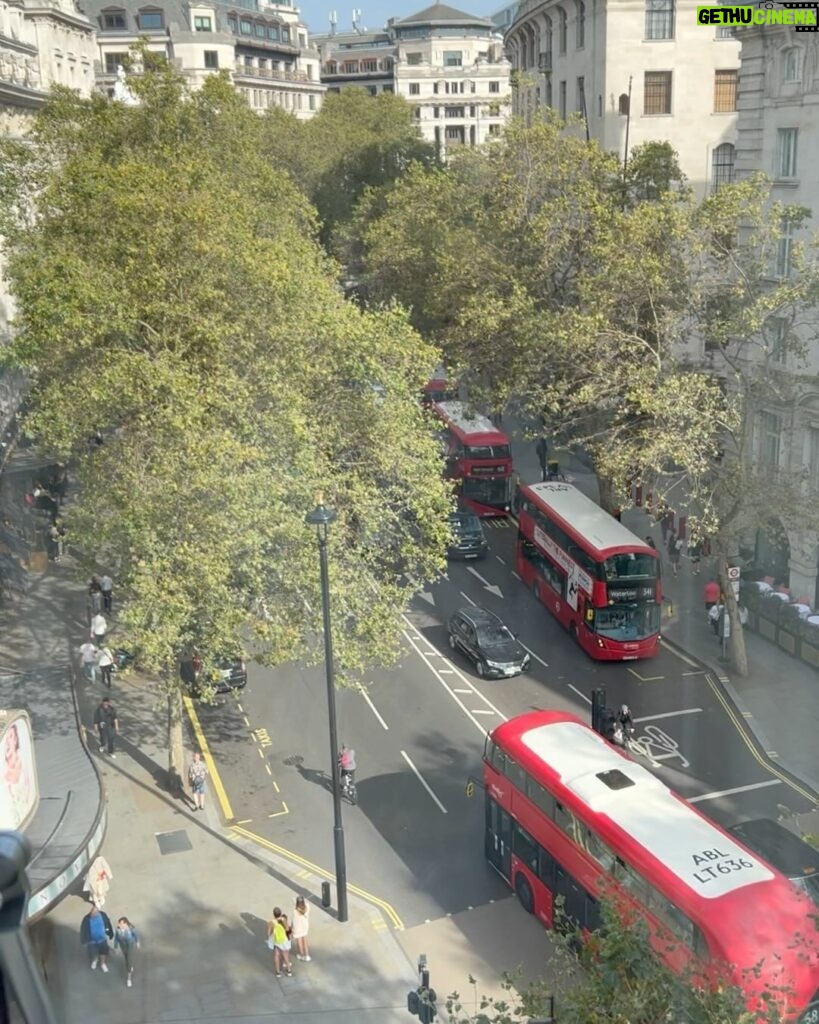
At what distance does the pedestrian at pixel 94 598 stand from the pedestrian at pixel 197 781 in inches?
337

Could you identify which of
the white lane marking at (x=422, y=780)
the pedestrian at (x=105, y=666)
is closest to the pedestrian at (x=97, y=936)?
the white lane marking at (x=422, y=780)

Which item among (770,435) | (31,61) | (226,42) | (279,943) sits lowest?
(279,943)

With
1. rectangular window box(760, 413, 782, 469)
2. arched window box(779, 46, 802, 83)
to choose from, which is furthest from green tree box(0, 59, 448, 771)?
arched window box(779, 46, 802, 83)

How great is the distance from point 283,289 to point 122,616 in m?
7.36

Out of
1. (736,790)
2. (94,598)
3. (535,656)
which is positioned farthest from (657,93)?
(736,790)

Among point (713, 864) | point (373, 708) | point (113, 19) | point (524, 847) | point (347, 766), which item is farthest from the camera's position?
point (113, 19)

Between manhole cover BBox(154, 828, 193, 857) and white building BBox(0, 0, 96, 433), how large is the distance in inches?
733

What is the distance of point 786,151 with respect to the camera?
95.8ft

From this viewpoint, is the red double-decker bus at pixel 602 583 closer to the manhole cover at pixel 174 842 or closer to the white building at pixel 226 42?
the manhole cover at pixel 174 842

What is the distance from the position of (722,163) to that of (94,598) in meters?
30.9

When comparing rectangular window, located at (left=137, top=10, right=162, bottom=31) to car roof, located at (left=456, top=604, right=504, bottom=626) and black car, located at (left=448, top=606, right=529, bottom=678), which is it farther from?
black car, located at (left=448, top=606, right=529, bottom=678)

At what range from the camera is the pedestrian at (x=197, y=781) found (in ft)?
66.1

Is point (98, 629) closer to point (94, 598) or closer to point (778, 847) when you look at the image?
point (94, 598)

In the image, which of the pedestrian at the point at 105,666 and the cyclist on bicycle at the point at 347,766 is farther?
the pedestrian at the point at 105,666
